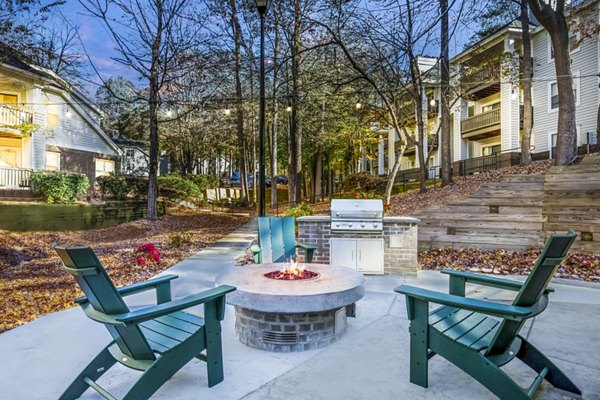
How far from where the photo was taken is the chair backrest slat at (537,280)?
6.44 ft

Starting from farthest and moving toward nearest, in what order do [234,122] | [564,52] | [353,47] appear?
[234,122] → [353,47] → [564,52]

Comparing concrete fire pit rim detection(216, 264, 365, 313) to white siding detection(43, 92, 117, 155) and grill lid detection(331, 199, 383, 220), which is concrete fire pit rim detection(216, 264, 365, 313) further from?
white siding detection(43, 92, 117, 155)

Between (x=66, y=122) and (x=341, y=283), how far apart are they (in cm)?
1812

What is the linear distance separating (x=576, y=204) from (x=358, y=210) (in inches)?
158

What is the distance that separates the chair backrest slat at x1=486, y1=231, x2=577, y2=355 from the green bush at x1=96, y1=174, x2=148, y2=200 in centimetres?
1598

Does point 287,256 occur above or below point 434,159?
below

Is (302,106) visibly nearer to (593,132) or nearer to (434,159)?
(593,132)

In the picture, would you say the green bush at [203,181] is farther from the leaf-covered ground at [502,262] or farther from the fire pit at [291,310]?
the fire pit at [291,310]

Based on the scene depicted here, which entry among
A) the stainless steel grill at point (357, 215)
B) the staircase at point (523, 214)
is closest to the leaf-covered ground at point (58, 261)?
the stainless steel grill at point (357, 215)

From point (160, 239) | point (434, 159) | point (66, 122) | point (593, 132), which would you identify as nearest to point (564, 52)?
point (593, 132)

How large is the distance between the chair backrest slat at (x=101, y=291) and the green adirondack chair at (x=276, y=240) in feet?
8.52

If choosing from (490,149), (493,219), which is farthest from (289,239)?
(490,149)

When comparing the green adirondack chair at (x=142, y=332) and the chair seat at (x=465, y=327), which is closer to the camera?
the green adirondack chair at (x=142, y=332)

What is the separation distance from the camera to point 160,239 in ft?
30.2
